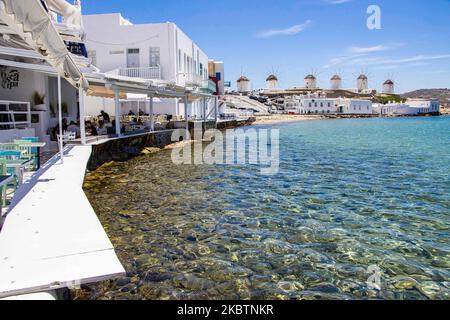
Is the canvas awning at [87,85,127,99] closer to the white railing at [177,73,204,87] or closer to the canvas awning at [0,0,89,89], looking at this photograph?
the white railing at [177,73,204,87]

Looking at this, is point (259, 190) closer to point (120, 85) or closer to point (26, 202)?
point (26, 202)

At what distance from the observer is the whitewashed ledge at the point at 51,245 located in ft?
10.0

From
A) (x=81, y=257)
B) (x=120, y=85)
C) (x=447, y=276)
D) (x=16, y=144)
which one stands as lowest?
(x=447, y=276)

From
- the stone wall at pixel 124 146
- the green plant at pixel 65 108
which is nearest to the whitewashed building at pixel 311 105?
the stone wall at pixel 124 146

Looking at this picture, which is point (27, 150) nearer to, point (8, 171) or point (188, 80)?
point (8, 171)

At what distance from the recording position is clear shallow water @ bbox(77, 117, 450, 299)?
4.56 m

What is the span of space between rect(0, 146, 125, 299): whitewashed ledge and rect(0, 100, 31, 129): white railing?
6.56m

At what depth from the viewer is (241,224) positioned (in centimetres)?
697

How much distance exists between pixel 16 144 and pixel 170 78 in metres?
22.4

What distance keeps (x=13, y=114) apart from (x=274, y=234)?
33.0ft

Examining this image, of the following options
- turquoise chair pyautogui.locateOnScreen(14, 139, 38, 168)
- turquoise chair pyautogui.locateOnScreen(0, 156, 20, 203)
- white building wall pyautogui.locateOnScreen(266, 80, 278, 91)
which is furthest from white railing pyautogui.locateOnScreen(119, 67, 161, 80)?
white building wall pyautogui.locateOnScreen(266, 80, 278, 91)

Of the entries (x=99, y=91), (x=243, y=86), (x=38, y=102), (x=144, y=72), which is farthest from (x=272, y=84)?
(x=38, y=102)

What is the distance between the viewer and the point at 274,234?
6406mm
